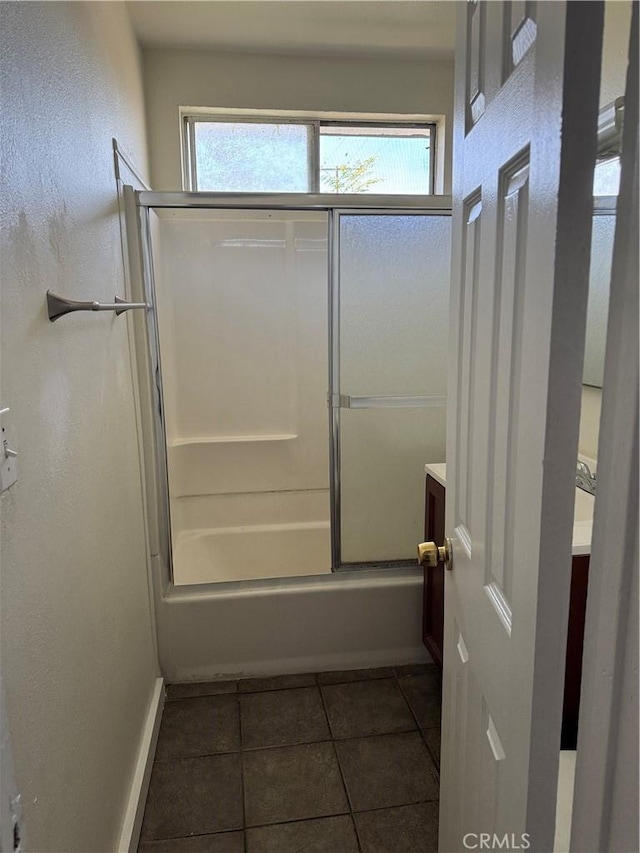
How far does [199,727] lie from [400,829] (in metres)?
0.81

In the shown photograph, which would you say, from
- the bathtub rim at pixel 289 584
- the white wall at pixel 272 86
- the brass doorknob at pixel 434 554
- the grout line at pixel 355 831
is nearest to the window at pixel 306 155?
the white wall at pixel 272 86

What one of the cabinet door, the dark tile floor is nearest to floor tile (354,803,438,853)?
the dark tile floor

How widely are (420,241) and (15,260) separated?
5.32ft

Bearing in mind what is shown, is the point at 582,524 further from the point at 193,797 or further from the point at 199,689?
the point at 199,689

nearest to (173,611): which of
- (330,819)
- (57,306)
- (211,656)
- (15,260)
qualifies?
(211,656)

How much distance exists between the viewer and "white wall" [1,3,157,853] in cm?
91

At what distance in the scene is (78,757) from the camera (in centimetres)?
115

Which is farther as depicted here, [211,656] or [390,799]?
[211,656]

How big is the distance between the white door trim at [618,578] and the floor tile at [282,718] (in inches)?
61.7

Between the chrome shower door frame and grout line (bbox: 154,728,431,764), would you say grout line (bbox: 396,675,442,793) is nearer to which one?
grout line (bbox: 154,728,431,764)

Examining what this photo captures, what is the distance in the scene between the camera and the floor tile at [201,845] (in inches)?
60.4

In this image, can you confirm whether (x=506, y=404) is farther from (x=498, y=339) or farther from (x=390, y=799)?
(x=390, y=799)

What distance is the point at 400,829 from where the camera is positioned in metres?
1.60

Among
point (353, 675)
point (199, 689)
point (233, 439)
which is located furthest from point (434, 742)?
point (233, 439)
